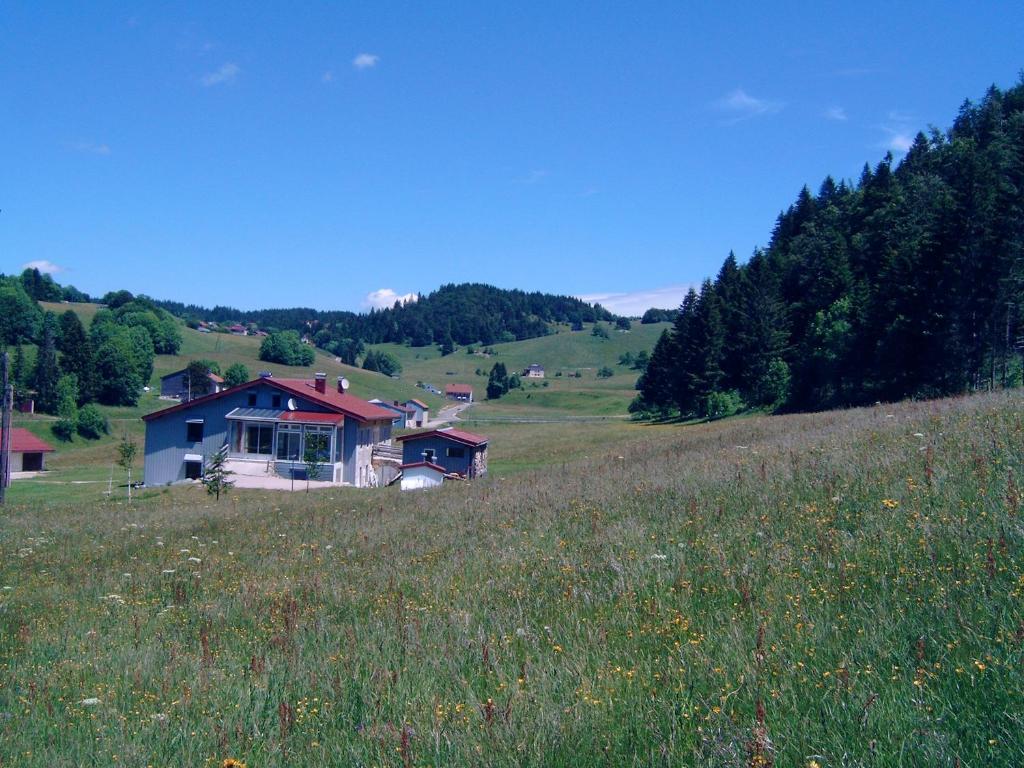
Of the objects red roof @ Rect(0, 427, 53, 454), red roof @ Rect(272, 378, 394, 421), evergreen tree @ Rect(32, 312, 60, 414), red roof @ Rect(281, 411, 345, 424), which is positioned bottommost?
red roof @ Rect(0, 427, 53, 454)

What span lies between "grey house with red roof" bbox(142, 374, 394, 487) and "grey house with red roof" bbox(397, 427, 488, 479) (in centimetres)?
356

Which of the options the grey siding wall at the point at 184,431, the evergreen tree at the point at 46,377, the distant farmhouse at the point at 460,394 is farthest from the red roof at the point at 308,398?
the distant farmhouse at the point at 460,394

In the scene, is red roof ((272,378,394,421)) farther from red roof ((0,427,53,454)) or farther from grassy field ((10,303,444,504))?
red roof ((0,427,53,454))

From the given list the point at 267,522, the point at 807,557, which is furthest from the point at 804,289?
the point at 807,557

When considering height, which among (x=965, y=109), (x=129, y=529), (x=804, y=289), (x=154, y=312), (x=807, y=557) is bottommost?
(x=129, y=529)

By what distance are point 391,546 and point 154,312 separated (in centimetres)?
15980

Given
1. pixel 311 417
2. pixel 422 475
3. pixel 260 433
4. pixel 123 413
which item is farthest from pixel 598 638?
pixel 123 413

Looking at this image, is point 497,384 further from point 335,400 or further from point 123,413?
point 335,400

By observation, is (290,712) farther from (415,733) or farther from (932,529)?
(932,529)

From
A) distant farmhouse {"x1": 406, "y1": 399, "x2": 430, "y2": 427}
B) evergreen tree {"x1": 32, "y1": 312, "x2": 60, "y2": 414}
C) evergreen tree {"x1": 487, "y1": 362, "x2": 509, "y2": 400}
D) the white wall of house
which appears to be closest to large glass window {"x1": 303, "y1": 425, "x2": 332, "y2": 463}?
the white wall of house

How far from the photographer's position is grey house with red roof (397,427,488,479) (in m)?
48.3

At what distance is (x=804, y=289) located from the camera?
69.5 meters

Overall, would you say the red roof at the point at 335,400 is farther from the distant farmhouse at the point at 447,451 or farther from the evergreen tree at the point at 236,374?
the evergreen tree at the point at 236,374

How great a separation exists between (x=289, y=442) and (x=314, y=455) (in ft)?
11.5
